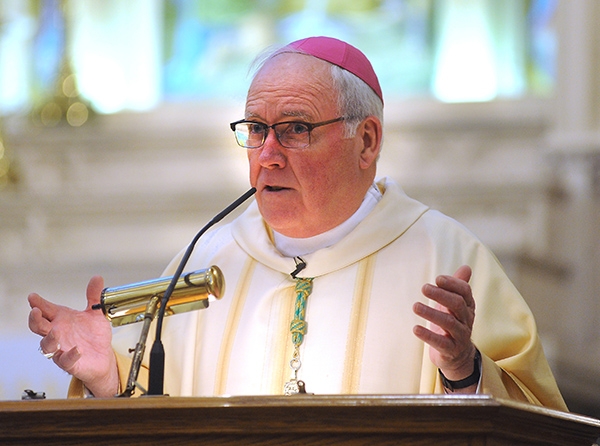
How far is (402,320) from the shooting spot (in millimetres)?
3354

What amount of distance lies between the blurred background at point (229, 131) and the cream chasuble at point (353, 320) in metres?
2.33

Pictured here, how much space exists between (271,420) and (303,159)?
144 cm

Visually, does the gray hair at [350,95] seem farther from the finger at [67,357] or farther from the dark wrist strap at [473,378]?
the finger at [67,357]

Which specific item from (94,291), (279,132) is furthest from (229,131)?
(94,291)

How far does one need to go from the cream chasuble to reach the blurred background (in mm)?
2330

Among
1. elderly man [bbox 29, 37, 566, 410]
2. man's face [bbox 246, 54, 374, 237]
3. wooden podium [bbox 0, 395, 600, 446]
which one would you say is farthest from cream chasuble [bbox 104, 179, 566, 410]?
wooden podium [bbox 0, 395, 600, 446]

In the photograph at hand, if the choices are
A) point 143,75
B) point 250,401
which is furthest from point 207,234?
point 143,75

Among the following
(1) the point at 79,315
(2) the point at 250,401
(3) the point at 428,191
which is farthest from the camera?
(3) the point at 428,191

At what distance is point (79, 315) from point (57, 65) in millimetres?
3693

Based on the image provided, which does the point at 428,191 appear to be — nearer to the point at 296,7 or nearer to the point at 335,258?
the point at 296,7

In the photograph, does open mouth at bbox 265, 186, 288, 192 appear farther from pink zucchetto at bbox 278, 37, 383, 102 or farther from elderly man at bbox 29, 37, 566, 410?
pink zucchetto at bbox 278, 37, 383, 102

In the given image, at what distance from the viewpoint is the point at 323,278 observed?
3514 mm


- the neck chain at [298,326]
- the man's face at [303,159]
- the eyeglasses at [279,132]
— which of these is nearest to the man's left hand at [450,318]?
the neck chain at [298,326]

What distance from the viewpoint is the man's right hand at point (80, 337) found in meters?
2.92
